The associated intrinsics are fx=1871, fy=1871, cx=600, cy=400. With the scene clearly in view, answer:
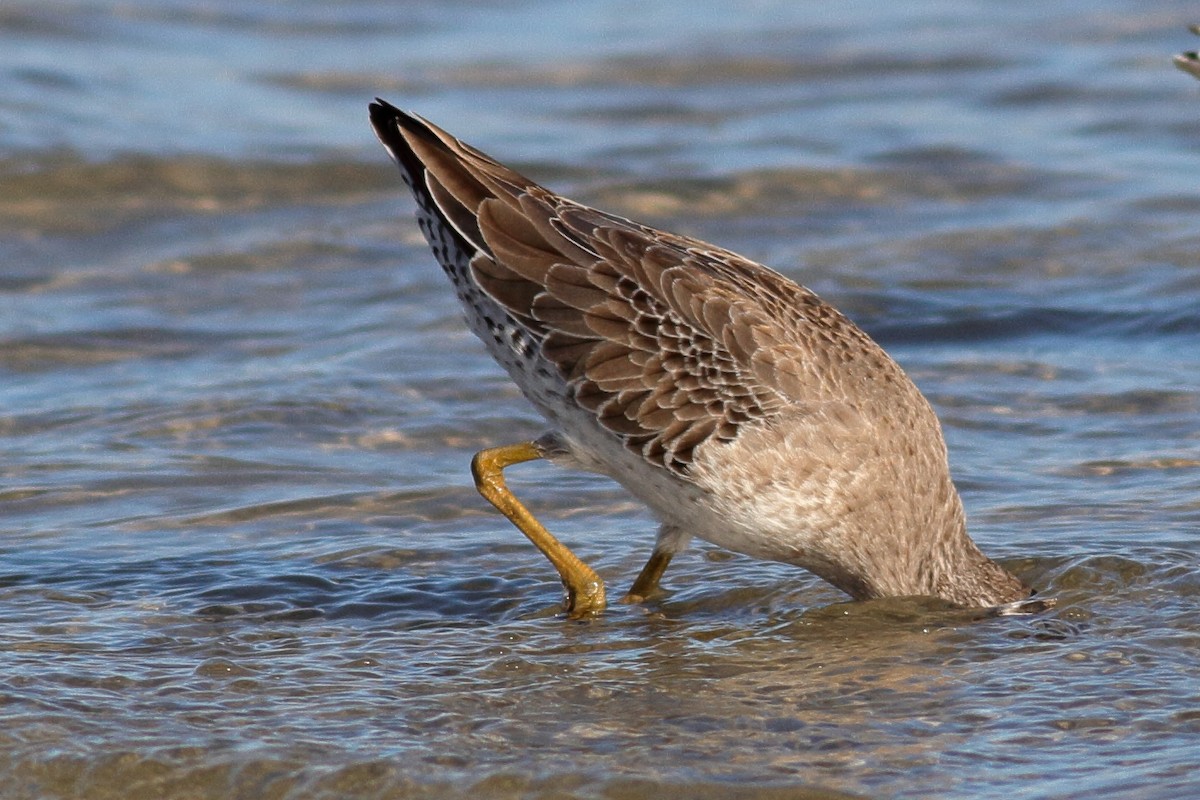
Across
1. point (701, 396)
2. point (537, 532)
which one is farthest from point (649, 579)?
point (701, 396)

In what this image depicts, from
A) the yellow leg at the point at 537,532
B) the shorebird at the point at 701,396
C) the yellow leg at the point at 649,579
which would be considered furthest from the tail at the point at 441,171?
the yellow leg at the point at 649,579

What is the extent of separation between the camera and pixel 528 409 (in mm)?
9461

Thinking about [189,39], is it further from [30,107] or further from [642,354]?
[642,354]

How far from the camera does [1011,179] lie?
44.9 feet

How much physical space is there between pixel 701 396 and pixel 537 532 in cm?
88

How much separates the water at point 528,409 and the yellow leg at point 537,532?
146 millimetres

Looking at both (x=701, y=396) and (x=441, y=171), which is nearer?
(x=701, y=396)

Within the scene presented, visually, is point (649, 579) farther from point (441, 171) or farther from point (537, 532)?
point (441, 171)

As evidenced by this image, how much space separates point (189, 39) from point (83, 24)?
3.32 ft

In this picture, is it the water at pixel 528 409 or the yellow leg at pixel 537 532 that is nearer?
the water at pixel 528 409

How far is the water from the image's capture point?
575cm

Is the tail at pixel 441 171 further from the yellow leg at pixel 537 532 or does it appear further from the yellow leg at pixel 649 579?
the yellow leg at pixel 649 579

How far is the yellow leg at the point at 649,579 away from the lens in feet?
23.7

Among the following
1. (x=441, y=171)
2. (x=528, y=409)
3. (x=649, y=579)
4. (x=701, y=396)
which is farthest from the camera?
(x=528, y=409)
